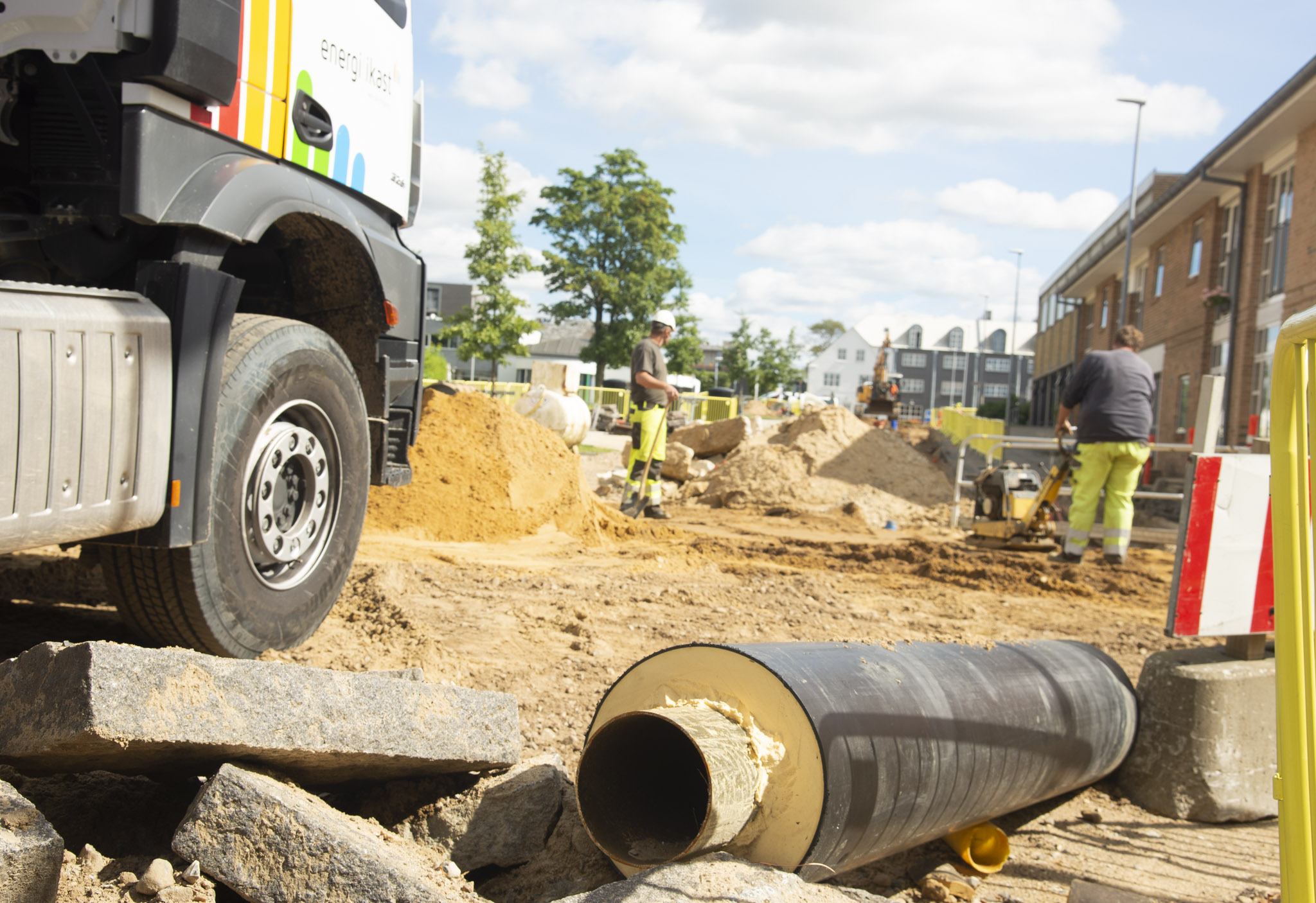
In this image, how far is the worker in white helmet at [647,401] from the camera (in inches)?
391

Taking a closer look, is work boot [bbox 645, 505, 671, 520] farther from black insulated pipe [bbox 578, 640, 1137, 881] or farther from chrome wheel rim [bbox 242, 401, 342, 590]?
black insulated pipe [bbox 578, 640, 1137, 881]

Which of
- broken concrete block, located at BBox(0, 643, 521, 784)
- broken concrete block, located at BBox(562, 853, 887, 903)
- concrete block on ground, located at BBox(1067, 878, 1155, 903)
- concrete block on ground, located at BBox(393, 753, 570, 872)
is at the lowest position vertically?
concrete block on ground, located at BBox(1067, 878, 1155, 903)

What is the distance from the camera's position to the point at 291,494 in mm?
3627

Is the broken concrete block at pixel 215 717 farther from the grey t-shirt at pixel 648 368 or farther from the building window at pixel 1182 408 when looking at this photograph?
the building window at pixel 1182 408

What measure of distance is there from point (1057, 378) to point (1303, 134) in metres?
28.7

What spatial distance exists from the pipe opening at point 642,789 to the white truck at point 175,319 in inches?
54.8

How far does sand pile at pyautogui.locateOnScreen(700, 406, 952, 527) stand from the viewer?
13859 mm

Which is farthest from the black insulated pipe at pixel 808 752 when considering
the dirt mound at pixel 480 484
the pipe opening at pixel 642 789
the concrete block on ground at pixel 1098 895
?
the dirt mound at pixel 480 484

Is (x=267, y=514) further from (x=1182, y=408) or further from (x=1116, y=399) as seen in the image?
(x=1182, y=408)

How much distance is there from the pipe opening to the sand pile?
10.5 metres

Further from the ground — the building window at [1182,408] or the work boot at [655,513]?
the building window at [1182,408]

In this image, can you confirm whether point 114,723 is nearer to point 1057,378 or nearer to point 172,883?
point 172,883

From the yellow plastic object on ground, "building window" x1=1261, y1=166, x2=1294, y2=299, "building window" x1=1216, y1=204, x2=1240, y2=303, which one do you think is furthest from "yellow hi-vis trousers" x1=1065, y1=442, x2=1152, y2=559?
"building window" x1=1216, y1=204, x2=1240, y2=303

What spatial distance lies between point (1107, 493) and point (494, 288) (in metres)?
22.3
